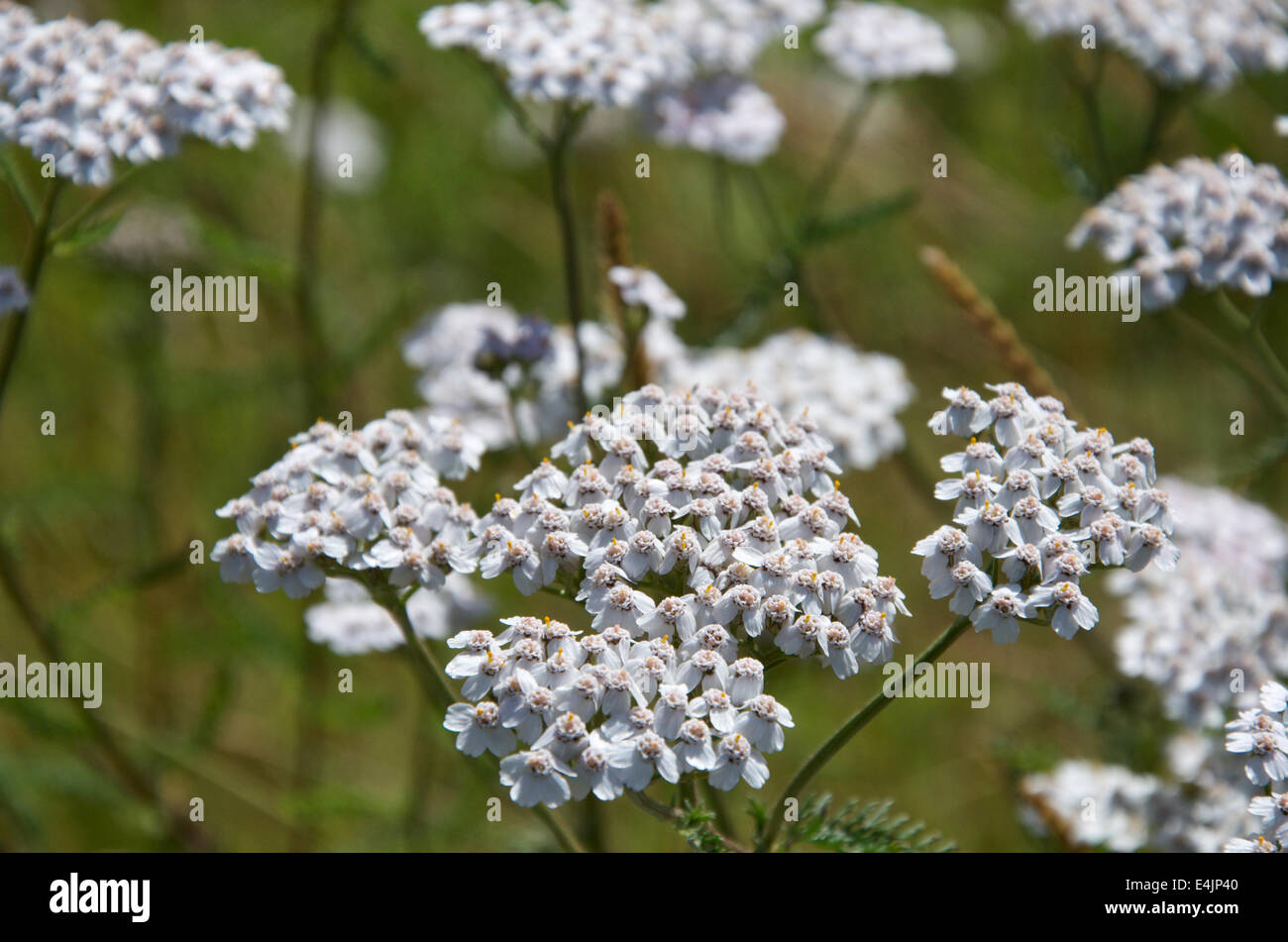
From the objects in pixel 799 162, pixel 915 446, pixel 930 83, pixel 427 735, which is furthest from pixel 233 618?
pixel 930 83

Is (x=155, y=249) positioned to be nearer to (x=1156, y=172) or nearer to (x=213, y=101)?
(x=213, y=101)

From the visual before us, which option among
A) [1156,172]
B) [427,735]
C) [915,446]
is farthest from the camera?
[915,446]

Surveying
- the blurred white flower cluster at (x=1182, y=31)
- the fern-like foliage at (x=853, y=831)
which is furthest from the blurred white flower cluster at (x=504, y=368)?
the blurred white flower cluster at (x=1182, y=31)

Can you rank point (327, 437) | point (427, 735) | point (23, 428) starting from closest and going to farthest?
point (327, 437), point (427, 735), point (23, 428)
